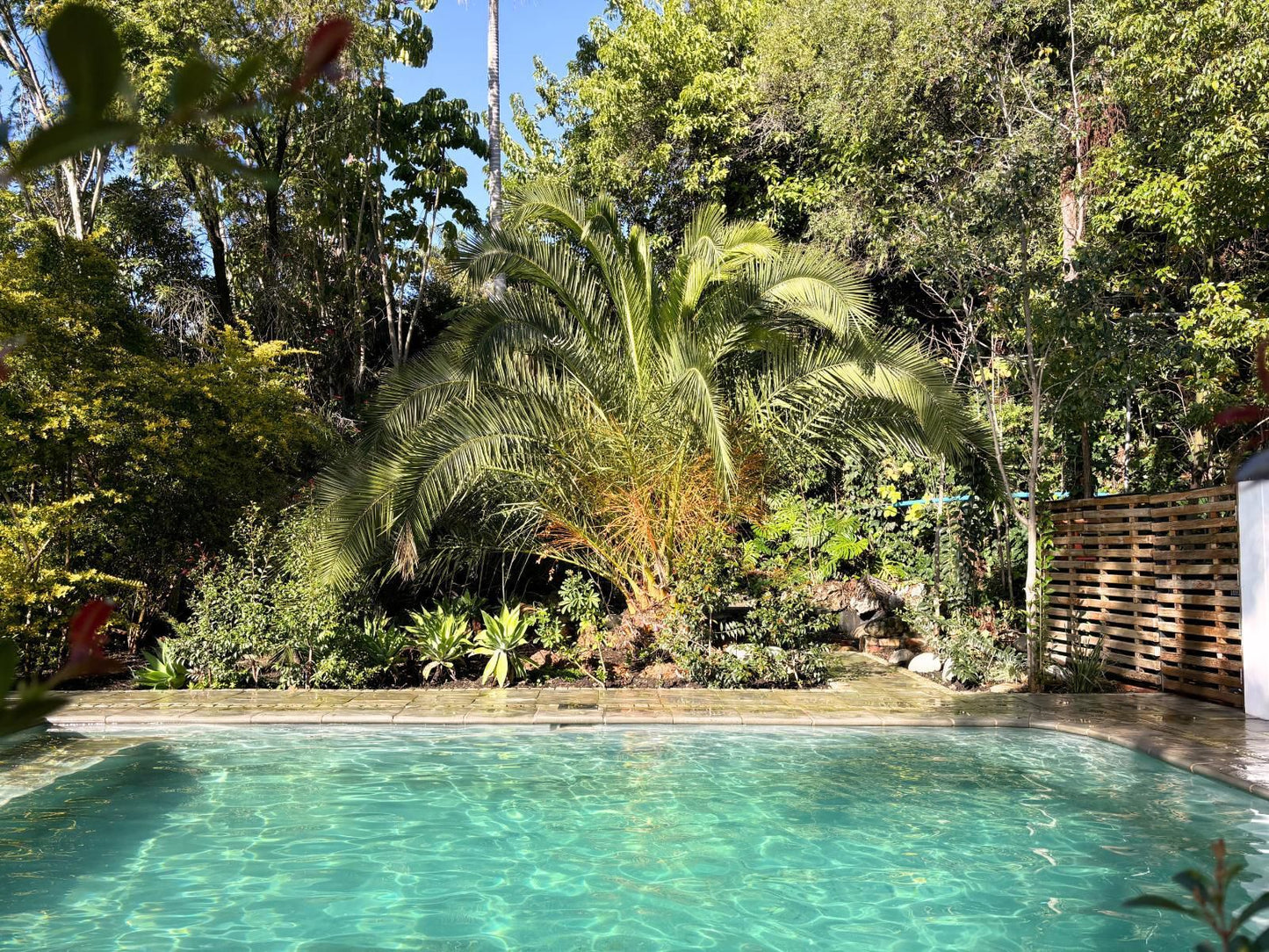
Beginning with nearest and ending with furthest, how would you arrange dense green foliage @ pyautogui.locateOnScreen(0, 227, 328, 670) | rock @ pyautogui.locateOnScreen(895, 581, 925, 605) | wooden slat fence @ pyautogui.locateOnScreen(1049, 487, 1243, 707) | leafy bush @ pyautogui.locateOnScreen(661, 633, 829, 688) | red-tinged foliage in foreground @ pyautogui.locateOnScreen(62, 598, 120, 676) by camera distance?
red-tinged foliage in foreground @ pyautogui.locateOnScreen(62, 598, 120, 676)
wooden slat fence @ pyautogui.locateOnScreen(1049, 487, 1243, 707)
dense green foliage @ pyautogui.locateOnScreen(0, 227, 328, 670)
leafy bush @ pyautogui.locateOnScreen(661, 633, 829, 688)
rock @ pyautogui.locateOnScreen(895, 581, 925, 605)

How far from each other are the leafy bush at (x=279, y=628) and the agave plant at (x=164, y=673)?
3.2 inches

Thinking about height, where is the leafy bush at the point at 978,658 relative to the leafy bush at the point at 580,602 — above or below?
below

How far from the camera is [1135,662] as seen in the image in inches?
396

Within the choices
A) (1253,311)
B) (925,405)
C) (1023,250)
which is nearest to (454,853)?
(925,405)

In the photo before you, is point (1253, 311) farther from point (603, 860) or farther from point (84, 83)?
point (84, 83)

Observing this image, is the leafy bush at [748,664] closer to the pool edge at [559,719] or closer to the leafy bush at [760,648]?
the leafy bush at [760,648]

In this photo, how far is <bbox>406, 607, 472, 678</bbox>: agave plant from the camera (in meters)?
10.5

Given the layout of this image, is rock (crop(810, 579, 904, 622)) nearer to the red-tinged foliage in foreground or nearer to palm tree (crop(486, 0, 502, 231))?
palm tree (crop(486, 0, 502, 231))

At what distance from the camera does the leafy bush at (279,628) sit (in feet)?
32.7

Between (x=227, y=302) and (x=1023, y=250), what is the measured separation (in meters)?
13.6

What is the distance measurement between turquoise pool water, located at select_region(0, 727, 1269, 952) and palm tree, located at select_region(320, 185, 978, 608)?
2.97 m

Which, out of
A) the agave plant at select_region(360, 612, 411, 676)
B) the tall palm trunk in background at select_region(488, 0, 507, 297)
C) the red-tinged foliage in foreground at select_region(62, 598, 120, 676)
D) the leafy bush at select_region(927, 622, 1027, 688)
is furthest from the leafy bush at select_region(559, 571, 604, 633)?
the red-tinged foliage in foreground at select_region(62, 598, 120, 676)

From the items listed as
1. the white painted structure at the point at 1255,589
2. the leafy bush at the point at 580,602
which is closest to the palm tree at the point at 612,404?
the leafy bush at the point at 580,602

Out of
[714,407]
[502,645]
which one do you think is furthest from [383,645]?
[714,407]
